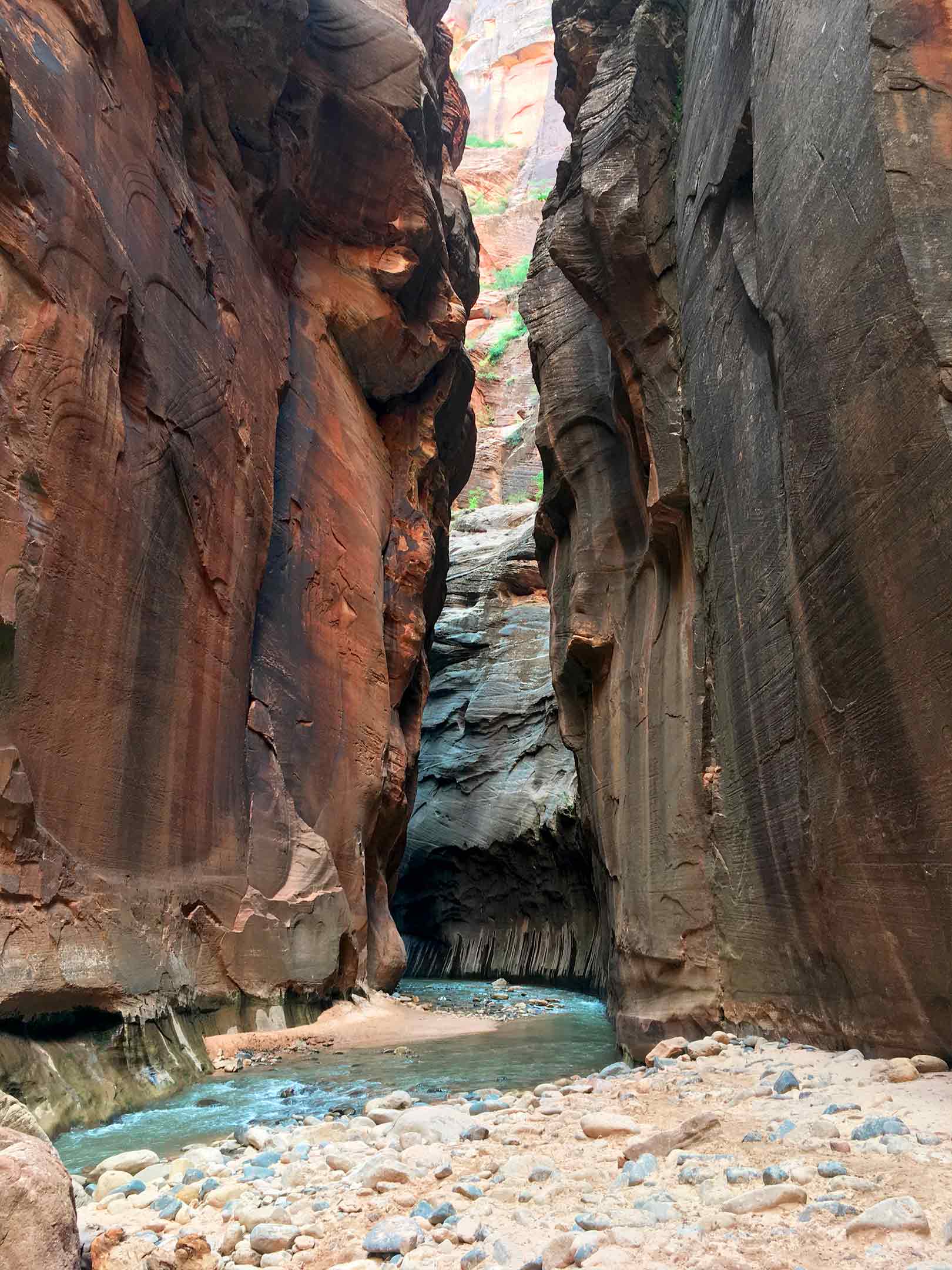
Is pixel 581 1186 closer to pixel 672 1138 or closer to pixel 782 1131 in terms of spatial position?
pixel 672 1138

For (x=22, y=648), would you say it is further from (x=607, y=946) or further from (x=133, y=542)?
(x=607, y=946)

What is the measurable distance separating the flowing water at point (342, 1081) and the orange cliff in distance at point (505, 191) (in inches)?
1140

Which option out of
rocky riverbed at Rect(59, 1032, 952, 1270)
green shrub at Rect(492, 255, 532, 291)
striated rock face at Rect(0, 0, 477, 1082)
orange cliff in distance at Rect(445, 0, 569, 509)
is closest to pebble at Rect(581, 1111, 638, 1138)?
rocky riverbed at Rect(59, 1032, 952, 1270)

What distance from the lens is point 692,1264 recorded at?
2262mm

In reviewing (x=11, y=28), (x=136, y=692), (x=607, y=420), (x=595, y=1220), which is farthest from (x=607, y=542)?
(x=595, y=1220)

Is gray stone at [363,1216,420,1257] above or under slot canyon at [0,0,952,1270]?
under

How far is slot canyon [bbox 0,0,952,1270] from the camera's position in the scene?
11.3ft

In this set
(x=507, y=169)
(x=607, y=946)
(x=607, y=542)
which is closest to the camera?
(x=607, y=542)

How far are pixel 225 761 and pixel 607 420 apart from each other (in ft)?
20.3

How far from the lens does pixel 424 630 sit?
628 inches

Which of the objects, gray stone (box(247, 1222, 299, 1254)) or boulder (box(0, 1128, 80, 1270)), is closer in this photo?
boulder (box(0, 1128, 80, 1270))

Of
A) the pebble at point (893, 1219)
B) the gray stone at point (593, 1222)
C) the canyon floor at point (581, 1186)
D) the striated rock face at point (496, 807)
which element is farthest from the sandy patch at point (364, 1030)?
the striated rock face at point (496, 807)

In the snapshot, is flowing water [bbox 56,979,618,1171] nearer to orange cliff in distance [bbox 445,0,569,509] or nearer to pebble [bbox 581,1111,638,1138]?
pebble [bbox 581,1111,638,1138]

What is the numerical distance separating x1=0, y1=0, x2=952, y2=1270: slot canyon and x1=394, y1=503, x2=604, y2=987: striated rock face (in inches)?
152
